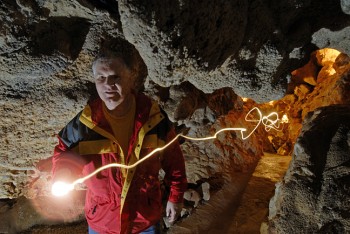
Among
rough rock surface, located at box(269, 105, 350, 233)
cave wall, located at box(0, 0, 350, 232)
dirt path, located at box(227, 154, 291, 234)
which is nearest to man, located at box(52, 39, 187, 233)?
cave wall, located at box(0, 0, 350, 232)

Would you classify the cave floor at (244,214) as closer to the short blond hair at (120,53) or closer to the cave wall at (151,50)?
the cave wall at (151,50)

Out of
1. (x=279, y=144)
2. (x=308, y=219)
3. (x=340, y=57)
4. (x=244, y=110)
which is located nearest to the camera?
(x=308, y=219)

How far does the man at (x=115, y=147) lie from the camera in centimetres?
238

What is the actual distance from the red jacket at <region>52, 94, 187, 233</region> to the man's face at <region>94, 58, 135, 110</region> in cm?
19

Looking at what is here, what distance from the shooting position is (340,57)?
645cm

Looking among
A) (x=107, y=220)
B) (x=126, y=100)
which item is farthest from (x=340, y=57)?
(x=107, y=220)

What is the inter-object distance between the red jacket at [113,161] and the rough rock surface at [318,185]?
1.31 meters

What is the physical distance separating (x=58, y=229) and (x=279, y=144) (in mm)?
5210

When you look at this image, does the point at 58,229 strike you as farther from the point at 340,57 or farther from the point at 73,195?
the point at 340,57

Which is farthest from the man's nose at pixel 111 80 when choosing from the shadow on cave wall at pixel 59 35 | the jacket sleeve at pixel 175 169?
the jacket sleeve at pixel 175 169

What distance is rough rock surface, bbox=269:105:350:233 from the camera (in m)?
2.65

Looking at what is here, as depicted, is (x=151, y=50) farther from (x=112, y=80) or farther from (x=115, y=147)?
(x=115, y=147)

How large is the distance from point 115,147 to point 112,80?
1.89 feet

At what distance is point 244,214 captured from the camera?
4.27 m
